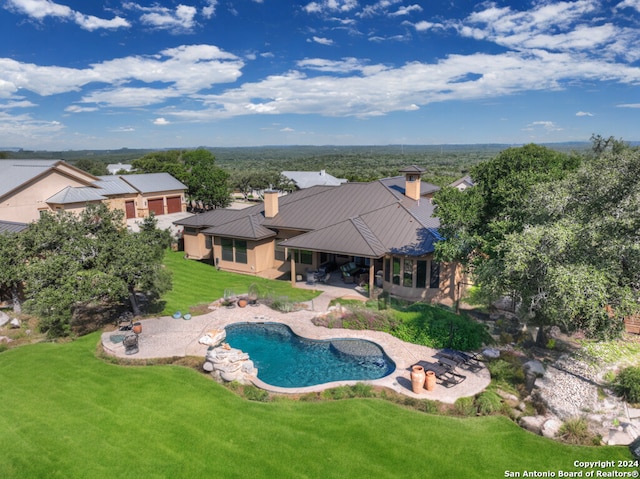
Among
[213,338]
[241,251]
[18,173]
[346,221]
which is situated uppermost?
[18,173]

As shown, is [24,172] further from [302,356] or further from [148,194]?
[302,356]

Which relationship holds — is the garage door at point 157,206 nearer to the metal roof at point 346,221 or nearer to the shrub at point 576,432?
the metal roof at point 346,221

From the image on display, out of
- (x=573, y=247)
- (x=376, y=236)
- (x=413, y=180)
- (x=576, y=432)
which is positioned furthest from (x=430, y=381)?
(x=413, y=180)

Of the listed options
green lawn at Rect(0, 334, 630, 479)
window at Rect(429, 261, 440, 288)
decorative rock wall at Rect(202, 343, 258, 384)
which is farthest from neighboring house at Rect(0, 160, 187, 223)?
window at Rect(429, 261, 440, 288)

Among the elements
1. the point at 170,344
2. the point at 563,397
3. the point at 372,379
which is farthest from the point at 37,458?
the point at 563,397

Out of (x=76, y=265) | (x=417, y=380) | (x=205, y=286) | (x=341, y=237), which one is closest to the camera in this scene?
(x=417, y=380)

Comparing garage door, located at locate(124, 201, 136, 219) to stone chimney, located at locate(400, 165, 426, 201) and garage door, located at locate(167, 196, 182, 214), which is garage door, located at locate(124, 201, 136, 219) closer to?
garage door, located at locate(167, 196, 182, 214)
